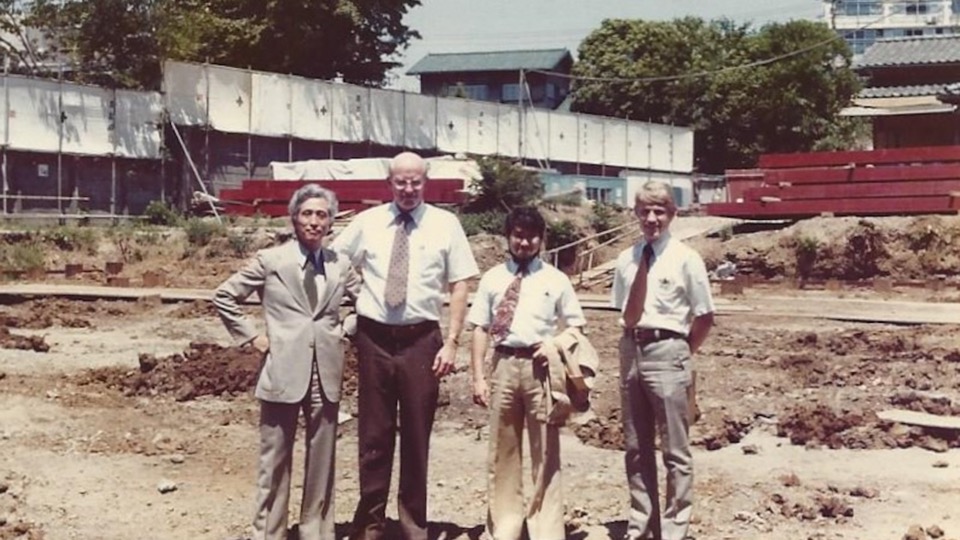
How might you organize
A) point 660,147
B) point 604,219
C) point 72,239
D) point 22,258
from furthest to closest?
point 660,147
point 604,219
point 72,239
point 22,258

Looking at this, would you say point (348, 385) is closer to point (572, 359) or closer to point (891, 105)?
point (572, 359)

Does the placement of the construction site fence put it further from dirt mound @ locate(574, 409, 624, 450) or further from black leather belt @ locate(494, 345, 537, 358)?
black leather belt @ locate(494, 345, 537, 358)

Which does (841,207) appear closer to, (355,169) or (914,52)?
(914,52)

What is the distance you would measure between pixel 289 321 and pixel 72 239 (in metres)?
22.5

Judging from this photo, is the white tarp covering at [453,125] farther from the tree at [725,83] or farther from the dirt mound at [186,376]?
the dirt mound at [186,376]

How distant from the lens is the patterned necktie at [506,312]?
605cm

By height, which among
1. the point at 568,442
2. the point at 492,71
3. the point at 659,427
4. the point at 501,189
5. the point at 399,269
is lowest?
the point at 568,442

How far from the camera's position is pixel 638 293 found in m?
6.15

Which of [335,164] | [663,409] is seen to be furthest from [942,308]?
[335,164]

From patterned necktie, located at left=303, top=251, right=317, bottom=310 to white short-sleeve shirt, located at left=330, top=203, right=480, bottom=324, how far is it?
0.22m

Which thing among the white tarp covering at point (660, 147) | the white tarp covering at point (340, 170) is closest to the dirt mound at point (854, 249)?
the white tarp covering at point (340, 170)

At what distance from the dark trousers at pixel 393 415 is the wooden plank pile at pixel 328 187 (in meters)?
23.3

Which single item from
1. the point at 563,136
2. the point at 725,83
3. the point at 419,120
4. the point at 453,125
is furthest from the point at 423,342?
the point at 725,83

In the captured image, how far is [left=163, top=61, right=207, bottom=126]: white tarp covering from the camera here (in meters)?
37.8
